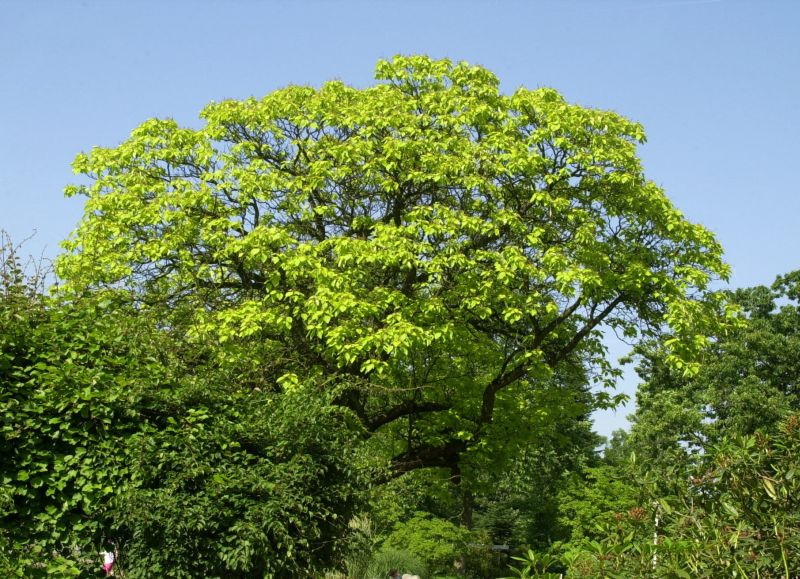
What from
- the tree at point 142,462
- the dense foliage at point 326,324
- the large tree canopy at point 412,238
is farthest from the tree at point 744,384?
the tree at point 142,462

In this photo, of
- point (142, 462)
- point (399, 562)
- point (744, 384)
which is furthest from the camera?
point (744, 384)

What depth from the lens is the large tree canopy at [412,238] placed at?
16.7 m

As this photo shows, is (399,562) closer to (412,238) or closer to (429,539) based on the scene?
(429,539)

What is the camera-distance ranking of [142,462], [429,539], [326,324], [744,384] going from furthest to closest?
[744,384] → [429,539] → [326,324] → [142,462]

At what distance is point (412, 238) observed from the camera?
17.4 metres

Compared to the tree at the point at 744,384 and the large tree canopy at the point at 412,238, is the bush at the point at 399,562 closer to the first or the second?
the large tree canopy at the point at 412,238

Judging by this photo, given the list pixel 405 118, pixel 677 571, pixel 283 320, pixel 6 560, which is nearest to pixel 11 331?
pixel 6 560

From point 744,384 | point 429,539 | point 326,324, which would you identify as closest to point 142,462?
point 326,324

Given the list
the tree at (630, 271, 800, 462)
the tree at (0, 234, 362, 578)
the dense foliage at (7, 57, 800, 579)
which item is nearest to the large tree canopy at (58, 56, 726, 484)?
the dense foliage at (7, 57, 800, 579)

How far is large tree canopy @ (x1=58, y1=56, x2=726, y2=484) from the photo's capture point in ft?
54.7

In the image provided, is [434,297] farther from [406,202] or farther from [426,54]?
[426,54]

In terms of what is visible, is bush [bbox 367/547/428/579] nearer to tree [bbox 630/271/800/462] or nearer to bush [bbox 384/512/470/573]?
A: bush [bbox 384/512/470/573]

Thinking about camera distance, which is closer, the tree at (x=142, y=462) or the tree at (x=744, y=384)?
the tree at (x=142, y=462)

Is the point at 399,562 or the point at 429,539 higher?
the point at 429,539
